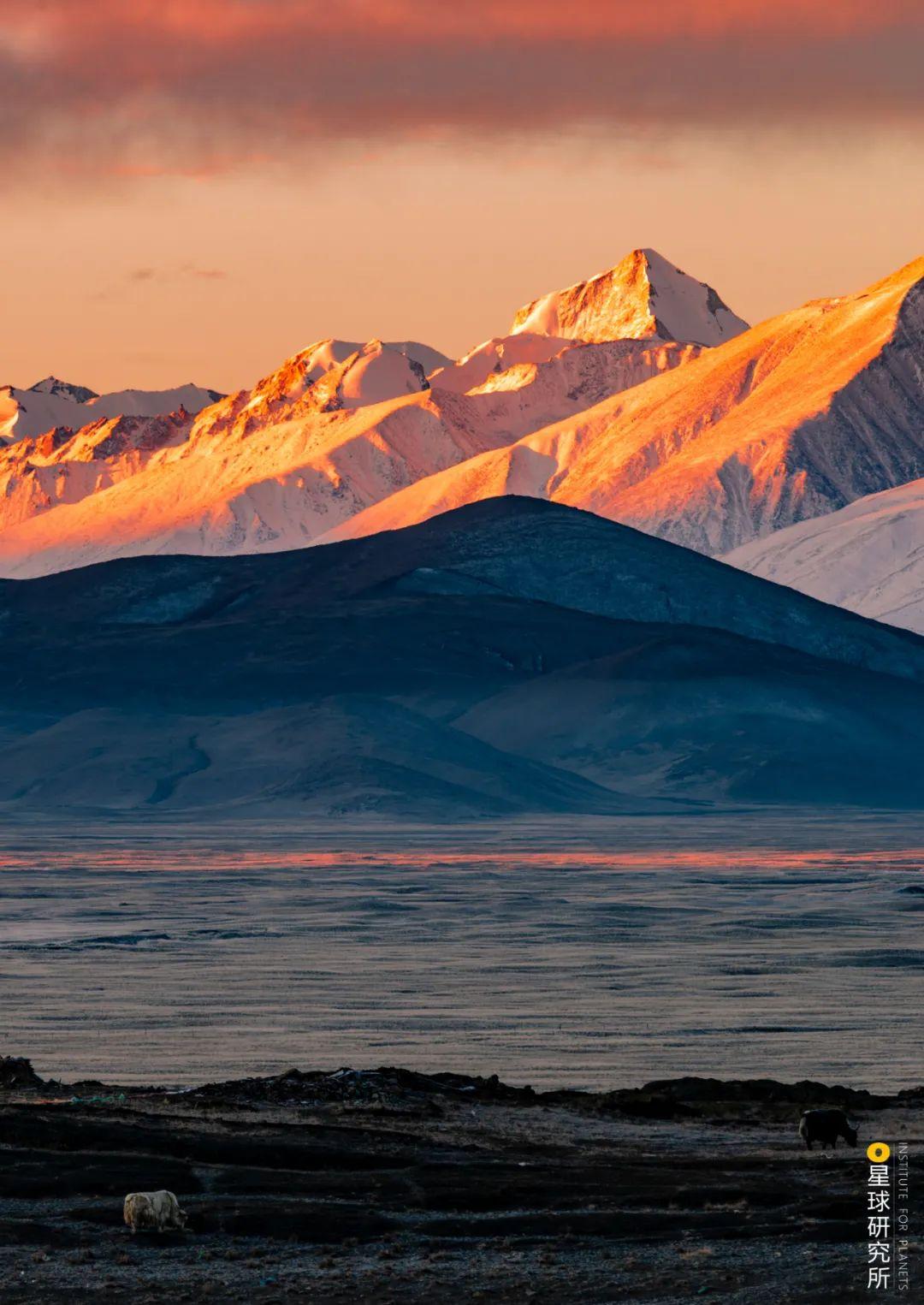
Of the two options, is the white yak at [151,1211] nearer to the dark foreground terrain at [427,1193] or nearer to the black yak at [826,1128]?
the dark foreground terrain at [427,1193]

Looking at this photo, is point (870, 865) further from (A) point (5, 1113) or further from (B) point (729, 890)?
(A) point (5, 1113)

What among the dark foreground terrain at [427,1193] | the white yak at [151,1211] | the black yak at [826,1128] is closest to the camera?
the dark foreground terrain at [427,1193]

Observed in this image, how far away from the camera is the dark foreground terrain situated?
28344 millimetres

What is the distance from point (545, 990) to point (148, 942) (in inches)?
820

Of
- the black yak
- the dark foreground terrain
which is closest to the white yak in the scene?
the dark foreground terrain

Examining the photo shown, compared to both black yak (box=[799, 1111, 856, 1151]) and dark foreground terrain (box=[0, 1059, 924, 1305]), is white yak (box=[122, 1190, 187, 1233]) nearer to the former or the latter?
dark foreground terrain (box=[0, 1059, 924, 1305])

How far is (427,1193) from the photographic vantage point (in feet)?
111

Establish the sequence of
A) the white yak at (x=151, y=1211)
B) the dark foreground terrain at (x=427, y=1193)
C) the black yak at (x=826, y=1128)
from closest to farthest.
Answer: the dark foreground terrain at (x=427, y=1193)
the white yak at (x=151, y=1211)
the black yak at (x=826, y=1128)

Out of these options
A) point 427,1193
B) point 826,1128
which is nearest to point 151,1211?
point 427,1193

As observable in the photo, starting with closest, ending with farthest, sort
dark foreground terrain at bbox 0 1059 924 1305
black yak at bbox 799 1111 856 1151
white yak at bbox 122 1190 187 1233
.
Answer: dark foreground terrain at bbox 0 1059 924 1305 < white yak at bbox 122 1190 187 1233 < black yak at bbox 799 1111 856 1151

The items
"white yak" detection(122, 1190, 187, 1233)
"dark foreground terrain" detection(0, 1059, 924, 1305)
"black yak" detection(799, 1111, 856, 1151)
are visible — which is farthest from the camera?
"black yak" detection(799, 1111, 856, 1151)

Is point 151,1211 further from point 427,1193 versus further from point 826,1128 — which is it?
point 826,1128

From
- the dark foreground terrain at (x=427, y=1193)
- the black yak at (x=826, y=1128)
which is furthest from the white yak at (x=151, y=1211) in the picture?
the black yak at (x=826, y=1128)

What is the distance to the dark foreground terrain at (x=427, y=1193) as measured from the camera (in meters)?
28.3
